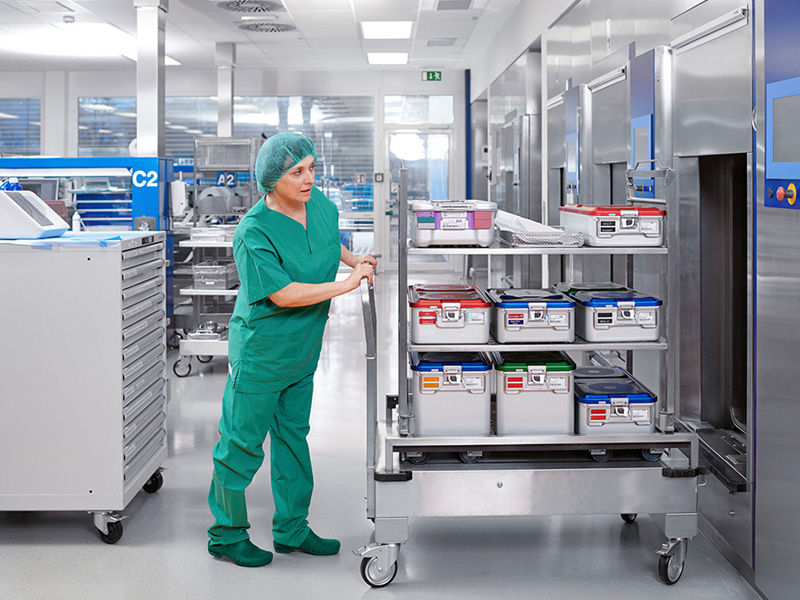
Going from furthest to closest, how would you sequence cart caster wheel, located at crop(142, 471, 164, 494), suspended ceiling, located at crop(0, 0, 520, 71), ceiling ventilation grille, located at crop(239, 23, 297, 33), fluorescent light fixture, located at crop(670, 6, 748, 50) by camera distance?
ceiling ventilation grille, located at crop(239, 23, 297, 33), suspended ceiling, located at crop(0, 0, 520, 71), cart caster wheel, located at crop(142, 471, 164, 494), fluorescent light fixture, located at crop(670, 6, 748, 50)

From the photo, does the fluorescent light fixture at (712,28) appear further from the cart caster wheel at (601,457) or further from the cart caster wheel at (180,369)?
the cart caster wheel at (180,369)

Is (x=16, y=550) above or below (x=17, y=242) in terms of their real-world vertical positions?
below

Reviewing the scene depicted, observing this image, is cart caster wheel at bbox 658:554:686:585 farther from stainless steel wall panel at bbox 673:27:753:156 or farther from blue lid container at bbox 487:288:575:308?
stainless steel wall panel at bbox 673:27:753:156

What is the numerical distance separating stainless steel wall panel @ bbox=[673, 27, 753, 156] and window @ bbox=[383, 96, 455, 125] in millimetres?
10505

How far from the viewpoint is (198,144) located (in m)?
7.21

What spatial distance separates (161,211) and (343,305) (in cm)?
490

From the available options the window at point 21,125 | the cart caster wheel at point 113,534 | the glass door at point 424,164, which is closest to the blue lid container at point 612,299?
the cart caster wheel at point 113,534

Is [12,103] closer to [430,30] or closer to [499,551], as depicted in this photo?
[430,30]

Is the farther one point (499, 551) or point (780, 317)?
point (499, 551)

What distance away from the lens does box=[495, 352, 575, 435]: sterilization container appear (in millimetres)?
2980

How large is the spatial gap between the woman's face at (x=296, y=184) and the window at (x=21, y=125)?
12155 mm

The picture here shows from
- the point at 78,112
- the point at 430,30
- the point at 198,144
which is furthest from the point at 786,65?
the point at 78,112

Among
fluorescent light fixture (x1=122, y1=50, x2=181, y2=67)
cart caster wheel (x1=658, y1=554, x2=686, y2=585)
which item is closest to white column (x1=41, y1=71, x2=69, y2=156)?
fluorescent light fixture (x1=122, y1=50, x2=181, y2=67)

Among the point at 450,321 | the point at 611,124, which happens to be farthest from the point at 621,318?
the point at 611,124
